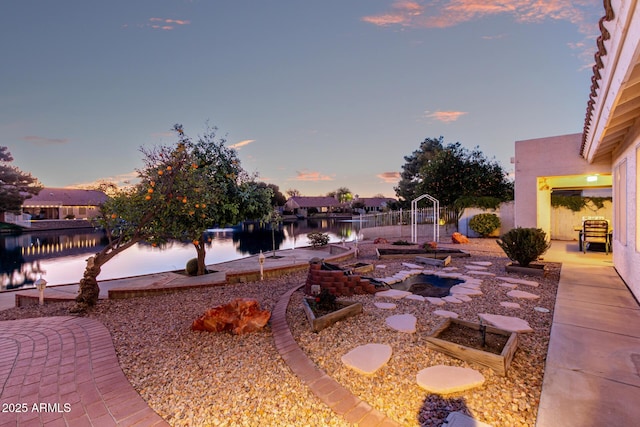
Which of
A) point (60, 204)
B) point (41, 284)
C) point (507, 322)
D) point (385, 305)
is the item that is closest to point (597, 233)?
point (507, 322)

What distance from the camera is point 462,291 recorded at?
532cm

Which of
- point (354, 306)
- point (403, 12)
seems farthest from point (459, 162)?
point (354, 306)

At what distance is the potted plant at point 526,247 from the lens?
6.62 metres

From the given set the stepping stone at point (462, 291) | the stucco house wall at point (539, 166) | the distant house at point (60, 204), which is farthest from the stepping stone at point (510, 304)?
the distant house at point (60, 204)

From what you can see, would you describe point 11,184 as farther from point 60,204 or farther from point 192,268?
point 192,268

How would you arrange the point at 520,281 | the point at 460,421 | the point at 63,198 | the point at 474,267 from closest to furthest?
1. the point at 460,421
2. the point at 520,281
3. the point at 474,267
4. the point at 63,198

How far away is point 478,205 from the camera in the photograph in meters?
15.3

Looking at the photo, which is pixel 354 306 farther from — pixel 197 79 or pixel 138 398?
pixel 197 79

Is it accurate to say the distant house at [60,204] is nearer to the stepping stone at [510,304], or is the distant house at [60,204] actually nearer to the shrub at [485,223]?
the shrub at [485,223]

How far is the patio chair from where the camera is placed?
9.02m

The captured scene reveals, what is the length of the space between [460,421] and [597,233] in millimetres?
10495

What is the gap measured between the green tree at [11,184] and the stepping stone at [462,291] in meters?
42.4

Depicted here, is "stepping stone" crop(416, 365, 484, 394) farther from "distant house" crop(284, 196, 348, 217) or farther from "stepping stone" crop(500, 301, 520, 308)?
"distant house" crop(284, 196, 348, 217)

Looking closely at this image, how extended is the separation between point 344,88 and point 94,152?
58.6 ft
